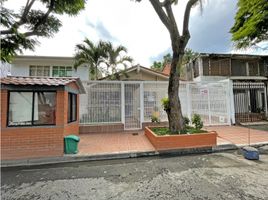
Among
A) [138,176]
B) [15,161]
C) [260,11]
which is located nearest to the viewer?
[138,176]

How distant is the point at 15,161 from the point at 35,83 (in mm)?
2726

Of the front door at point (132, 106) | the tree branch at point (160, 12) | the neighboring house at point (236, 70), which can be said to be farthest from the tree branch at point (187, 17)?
the neighboring house at point (236, 70)

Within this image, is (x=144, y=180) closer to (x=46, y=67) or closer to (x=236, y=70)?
(x=46, y=67)

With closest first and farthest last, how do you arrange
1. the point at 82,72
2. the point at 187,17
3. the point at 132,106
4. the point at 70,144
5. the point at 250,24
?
1. the point at 70,144
2. the point at 187,17
3. the point at 132,106
4. the point at 250,24
5. the point at 82,72

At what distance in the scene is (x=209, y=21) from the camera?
10.5 m

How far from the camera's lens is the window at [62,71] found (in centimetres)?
→ 1434

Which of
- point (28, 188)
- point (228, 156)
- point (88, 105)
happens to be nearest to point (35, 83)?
point (28, 188)

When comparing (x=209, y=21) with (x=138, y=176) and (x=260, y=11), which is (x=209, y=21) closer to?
(x=260, y=11)

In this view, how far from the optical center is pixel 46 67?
14.3 m

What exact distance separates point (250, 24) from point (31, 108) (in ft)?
49.2

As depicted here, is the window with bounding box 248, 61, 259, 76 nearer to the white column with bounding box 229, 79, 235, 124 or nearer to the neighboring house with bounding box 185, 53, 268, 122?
the neighboring house with bounding box 185, 53, 268, 122

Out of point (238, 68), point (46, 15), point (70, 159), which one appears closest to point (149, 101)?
point (70, 159)

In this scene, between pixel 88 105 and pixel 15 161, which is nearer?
pixel 15 161

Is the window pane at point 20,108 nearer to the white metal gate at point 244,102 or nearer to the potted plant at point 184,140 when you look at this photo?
the potted plant at point 184,140
